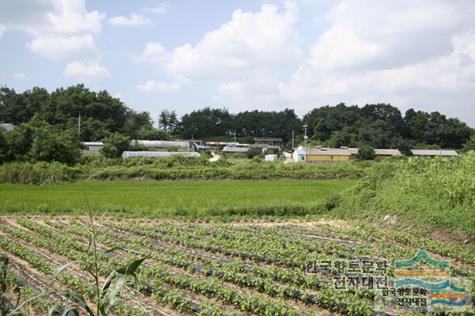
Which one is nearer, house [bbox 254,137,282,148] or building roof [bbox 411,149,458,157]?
building roof [bbox 411,149,458,157]

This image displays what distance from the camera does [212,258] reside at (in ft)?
34.0

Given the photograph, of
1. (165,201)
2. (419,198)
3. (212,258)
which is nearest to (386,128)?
(165,201)

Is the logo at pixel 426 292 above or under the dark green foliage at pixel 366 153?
under

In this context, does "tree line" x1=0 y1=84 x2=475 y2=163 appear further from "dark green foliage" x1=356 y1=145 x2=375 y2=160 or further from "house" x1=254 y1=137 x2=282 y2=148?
"dark green foliage" x1=356 y1=145 x2=375 y2=160

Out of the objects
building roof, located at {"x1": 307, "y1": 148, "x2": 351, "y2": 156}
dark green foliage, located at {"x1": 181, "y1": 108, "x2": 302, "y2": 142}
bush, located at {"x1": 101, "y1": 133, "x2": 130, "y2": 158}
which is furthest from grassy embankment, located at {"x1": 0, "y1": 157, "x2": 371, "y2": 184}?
dark green foliage, located at {"x1": 181, "y1": 108, "x2": 302, "y2": 142}

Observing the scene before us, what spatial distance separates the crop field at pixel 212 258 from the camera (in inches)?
279

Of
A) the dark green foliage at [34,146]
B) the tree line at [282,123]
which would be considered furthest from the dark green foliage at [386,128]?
the dark green foliage at [34,146]

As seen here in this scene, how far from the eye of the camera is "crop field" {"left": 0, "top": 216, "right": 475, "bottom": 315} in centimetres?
708

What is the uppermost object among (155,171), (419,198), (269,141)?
(269,141)

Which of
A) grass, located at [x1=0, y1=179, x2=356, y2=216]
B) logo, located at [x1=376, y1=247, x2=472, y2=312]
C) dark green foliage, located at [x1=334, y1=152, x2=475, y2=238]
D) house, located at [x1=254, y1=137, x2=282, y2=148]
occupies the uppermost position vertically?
house, located at [x1=254, y1=137, x2=282, y2=148]

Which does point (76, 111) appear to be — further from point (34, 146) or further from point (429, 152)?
point (429, 152)

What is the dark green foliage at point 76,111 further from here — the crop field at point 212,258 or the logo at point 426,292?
the logo at point 426,292

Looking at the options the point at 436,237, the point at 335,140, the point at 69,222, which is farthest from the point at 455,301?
the point at 335,140

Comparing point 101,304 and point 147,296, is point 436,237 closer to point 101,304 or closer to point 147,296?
point 147,296
